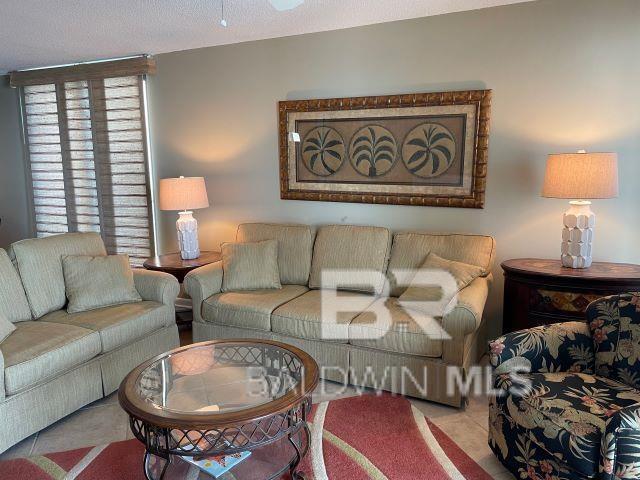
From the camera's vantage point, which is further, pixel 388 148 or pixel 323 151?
pixel 323 151

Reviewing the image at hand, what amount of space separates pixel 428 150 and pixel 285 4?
4.62 feet

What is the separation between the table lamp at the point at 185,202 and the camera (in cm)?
382

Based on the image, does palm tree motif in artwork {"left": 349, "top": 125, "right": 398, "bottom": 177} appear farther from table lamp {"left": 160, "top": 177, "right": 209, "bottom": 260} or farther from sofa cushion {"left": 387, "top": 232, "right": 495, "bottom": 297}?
table lamp {"left": 160, "top": 177, "right": 209, "bottom": 260}

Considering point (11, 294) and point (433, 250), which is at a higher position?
point (433, 250)

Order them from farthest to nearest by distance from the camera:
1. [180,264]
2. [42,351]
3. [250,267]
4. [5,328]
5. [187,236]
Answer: [187,236]
[180,264]
[250,267]
[5,328]
[42,351]

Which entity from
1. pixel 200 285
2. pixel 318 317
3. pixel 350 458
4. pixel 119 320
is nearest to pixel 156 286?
pixel 200 285

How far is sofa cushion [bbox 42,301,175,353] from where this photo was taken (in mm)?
2844

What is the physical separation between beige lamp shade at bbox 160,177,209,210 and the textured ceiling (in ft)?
3.85

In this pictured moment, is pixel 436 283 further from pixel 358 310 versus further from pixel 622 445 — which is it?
pixel 622 445

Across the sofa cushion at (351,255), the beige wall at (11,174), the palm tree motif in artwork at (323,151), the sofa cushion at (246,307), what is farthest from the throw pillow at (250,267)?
the beige wall at (11,174)

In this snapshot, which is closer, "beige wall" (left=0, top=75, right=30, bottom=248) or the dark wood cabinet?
the dark wood cabinet

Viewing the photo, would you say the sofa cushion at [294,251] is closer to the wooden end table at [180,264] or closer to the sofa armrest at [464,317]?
the wooden end table at [180,264]

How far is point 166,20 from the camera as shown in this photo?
11.1 ft

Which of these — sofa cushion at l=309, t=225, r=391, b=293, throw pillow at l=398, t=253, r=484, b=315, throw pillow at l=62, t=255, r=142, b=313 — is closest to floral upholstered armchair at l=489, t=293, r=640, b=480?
throw pillow at l=398, t=253, r=484, b=315
